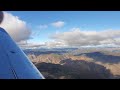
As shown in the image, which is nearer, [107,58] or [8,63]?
[8,63]

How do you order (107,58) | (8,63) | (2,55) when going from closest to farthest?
(8,63) → (2,55) → (107,58)

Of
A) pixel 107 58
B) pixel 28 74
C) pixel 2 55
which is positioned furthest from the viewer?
pixel 107 58
